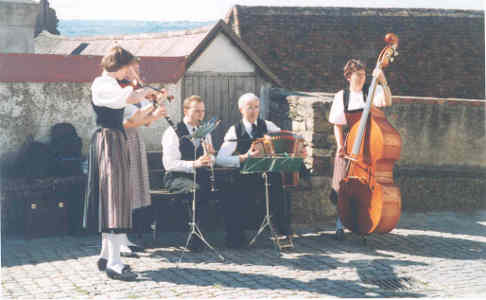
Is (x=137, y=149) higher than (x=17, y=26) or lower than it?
lower

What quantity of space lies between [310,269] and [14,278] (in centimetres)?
276

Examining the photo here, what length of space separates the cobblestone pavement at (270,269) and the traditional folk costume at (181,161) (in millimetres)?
658

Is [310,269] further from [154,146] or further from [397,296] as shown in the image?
[154,146]

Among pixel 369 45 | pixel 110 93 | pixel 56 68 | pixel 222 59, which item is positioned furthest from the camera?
pixel 369 45

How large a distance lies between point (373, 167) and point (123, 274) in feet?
8.86

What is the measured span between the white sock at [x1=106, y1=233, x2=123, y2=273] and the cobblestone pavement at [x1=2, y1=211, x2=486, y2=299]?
0.13 meters

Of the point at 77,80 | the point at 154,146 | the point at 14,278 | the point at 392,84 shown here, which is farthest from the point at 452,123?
the point at 392,84

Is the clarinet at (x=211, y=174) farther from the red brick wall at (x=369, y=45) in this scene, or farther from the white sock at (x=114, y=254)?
the red brick wall at (x=369, y=45)

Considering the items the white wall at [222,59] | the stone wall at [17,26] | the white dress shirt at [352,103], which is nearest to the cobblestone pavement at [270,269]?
the white dress shirt at [352,103]

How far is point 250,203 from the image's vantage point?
8188 millimetres

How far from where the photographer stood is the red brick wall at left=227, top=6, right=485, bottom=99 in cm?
1916

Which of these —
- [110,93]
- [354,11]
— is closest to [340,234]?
[110,93]

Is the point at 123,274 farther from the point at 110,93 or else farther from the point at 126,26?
the point at 126,26

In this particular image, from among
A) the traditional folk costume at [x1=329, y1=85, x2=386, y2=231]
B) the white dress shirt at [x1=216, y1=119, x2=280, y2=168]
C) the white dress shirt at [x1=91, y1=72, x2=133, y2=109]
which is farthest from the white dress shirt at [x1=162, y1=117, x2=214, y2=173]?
the traditional folk costume at [x1=329, y1=85, x2=386, y2=231]
